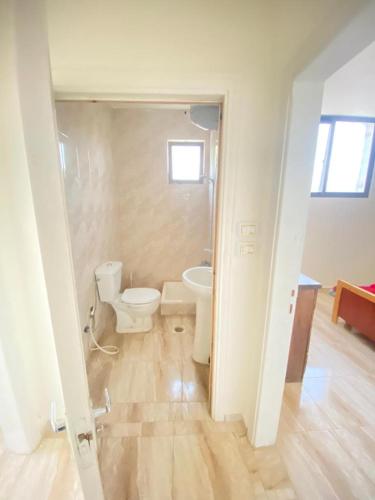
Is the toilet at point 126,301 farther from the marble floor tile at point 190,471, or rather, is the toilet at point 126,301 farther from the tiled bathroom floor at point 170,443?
the marble floor tile at point 190,471

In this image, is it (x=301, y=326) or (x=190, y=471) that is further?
(x=301, y=326)

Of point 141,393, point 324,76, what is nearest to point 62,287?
point 324,76

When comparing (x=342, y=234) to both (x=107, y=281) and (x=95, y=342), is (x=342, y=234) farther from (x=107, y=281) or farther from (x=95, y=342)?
(x=95, y=342)

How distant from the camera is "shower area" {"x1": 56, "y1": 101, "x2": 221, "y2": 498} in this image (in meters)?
1.70

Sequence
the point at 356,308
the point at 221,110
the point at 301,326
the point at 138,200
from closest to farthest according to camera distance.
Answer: the point at 221,110, the point at 301,326, the point at 356,308, the point at 138,200

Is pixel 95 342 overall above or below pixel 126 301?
below

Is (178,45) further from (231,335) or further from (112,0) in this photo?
(231,335)

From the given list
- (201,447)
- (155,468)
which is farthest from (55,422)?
(201,447)

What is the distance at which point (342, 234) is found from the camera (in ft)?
11.7

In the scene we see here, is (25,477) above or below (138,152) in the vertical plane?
below

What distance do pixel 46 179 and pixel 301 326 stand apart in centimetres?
191

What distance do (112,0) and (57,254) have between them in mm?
1212

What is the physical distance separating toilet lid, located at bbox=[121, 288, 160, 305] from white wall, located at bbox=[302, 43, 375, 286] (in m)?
2.50

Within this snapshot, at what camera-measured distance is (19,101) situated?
421 mm
